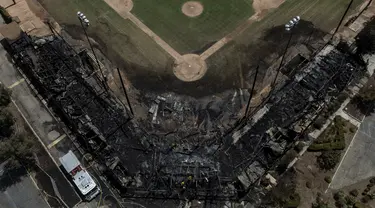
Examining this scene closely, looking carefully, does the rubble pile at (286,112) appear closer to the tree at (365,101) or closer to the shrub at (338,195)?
the tree at (365,101)

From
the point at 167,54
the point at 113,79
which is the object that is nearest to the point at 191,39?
the point at 167,54

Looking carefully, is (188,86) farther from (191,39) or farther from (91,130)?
(91,130)

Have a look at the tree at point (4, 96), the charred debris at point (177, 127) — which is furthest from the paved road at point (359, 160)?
the tree at point (4, 96)

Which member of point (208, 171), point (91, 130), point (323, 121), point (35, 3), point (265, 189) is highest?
point (35, 3)

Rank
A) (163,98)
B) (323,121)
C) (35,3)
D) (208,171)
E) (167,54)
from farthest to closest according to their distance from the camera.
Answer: (35,3) < (167,54) < (163,98) < (323,121) < (208,171)

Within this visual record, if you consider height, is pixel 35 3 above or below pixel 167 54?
above

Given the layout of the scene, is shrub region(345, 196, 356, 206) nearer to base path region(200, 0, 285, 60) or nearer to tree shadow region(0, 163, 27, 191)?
base path region(200, 0, 285, 60)
